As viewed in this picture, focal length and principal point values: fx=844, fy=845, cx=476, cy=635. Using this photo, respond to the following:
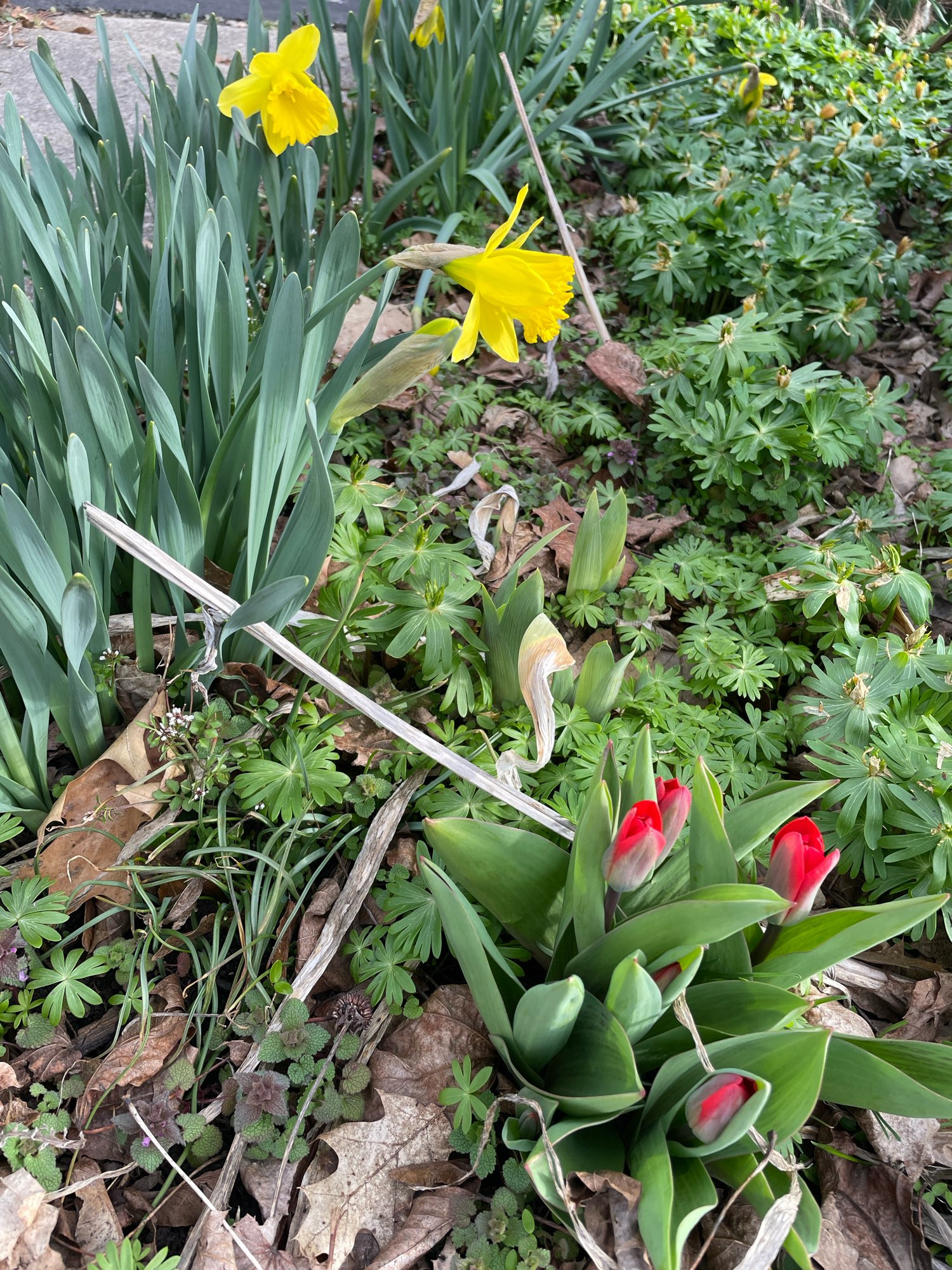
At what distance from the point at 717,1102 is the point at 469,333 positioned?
3.54 ft

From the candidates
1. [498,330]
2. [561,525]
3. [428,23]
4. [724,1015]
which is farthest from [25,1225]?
[428,23]

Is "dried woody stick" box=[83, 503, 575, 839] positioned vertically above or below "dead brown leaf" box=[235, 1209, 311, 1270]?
above

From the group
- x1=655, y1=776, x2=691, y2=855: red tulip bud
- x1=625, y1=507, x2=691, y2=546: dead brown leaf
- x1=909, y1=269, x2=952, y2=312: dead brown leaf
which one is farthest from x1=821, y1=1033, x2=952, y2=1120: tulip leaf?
x1=909, y1=269, x2=952, y2=312: dead brown leaf

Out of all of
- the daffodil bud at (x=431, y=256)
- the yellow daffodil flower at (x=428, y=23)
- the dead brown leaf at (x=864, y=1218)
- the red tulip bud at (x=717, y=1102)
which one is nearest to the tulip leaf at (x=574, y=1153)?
the red tulip bud at (x=717, y=1102)

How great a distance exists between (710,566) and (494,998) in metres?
1.21

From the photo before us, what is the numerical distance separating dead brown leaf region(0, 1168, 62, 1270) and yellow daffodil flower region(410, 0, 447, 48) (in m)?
2.52

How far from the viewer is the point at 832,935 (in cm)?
104

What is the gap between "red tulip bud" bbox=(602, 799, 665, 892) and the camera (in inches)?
36.1

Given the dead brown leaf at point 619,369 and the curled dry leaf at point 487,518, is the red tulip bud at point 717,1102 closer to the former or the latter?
the curled dry leaf at point 487,518

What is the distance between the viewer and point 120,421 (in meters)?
1.29

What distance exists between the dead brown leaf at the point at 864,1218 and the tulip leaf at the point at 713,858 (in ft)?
1.25

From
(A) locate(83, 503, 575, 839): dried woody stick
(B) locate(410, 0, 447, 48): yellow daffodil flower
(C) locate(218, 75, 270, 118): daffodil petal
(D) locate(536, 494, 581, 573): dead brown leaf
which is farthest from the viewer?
(B) locate(410, 0, 447, 48): yellow daffodil flower

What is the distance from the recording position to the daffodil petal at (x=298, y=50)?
4.68ft

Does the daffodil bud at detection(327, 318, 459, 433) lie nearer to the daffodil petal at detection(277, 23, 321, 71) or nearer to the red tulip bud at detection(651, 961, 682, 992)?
the daffodil petal at detection(277, 23, 321, 71)
